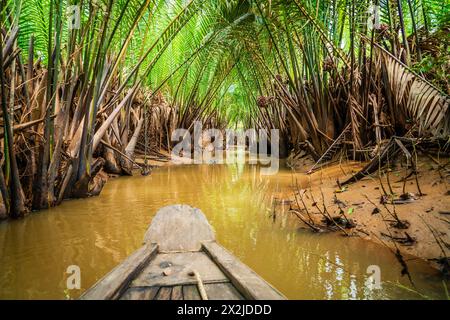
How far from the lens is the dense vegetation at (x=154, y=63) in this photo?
2.80 metres

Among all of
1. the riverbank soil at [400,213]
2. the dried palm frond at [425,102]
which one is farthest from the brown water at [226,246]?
the dried palm frond at [425,102]

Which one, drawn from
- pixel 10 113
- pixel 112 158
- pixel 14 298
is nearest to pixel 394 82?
pixel 14 298

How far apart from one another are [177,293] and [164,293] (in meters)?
0.05


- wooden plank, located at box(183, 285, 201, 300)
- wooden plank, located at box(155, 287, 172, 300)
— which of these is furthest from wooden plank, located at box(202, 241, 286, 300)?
wooden plank, located at box(155, 287, 172, 300)

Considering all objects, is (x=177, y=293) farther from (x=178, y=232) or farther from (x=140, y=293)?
(x=178, y=232)

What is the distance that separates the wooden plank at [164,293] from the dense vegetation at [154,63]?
6.93ft

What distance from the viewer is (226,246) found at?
216cm

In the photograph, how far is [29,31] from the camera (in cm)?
382

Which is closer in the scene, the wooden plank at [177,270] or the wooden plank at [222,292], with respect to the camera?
the wooden plank at [222,292]

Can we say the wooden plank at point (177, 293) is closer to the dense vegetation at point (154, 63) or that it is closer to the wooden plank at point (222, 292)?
the wooden plank at point (222, 292)

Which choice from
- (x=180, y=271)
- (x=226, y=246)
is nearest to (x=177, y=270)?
(x=180, y=271)

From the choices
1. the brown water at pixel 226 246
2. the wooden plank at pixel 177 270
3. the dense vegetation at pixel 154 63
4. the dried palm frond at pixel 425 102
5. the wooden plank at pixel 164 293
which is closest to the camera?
the wooden plank at pixel 164 293

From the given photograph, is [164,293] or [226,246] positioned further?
[226,246]
